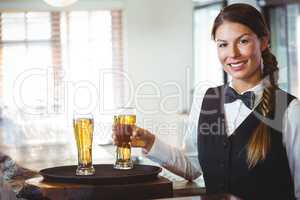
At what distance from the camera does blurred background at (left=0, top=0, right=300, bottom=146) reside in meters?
5.77

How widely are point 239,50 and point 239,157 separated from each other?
1.16 ft

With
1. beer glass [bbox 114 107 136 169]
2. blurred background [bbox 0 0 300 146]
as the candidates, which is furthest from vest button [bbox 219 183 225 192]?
blurred background [bbox 0 0 300 146]

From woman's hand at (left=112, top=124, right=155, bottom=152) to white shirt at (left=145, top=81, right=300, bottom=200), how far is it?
0.03 m

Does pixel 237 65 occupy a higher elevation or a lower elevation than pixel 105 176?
higher

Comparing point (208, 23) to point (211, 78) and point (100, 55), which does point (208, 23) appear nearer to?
point (211, 78)

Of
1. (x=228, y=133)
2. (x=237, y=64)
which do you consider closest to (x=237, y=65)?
(x=237, y=64)

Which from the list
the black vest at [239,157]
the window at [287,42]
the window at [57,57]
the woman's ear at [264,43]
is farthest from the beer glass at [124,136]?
the window at [57,57]

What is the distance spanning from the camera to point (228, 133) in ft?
5.82

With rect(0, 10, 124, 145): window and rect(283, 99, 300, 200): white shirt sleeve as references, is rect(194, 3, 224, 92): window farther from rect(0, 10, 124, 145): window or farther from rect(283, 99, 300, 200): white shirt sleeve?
rect(283, 99, 300, 200): white shirt sleeve

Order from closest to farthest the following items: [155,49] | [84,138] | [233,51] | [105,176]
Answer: [105,176]
[84,138]
[233,51]
[155,49]

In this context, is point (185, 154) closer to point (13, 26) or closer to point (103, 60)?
point (103, 60)

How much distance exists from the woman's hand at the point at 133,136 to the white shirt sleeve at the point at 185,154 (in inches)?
1.0

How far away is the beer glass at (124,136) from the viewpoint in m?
1.61

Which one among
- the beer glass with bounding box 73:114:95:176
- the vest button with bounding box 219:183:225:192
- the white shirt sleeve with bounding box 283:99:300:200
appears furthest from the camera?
the vest button with bounding box 219:183:225:192
